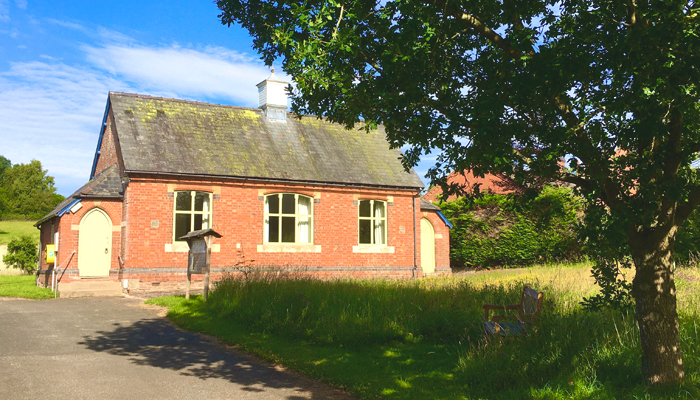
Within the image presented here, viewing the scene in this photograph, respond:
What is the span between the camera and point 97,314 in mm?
13344

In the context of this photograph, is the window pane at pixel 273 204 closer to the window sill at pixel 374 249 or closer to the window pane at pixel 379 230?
the window sill at pixel 374 249

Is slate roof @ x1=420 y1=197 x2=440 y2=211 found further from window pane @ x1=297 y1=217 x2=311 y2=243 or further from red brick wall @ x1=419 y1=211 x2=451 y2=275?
window pane @ x1=297 y1=217 x2=311 y2=243

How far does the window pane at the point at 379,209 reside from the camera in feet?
76.0

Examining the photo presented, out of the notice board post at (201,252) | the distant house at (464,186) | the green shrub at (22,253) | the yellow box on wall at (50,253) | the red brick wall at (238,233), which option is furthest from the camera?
the green shrub at (22,253)

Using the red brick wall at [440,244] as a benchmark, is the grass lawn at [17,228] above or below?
above

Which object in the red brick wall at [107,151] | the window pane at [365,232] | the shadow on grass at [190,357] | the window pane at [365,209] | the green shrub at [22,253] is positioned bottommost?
the shadow on grass at [190,357]

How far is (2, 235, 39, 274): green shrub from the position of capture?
31188 mm

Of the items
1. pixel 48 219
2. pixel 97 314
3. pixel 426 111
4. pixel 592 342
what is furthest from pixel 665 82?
pixel 48 219

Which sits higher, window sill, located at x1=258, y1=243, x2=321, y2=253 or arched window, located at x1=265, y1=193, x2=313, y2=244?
arched window, located at x1=265, y1=193, x2=313, y2=244

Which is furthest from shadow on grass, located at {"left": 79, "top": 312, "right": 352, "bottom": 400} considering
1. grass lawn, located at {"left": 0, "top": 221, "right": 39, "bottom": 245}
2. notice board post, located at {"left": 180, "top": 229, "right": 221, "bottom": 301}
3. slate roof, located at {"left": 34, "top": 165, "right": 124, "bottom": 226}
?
grass lawn, located at {"left": 0, "top": 221, "right": 39, "bottom": 245}

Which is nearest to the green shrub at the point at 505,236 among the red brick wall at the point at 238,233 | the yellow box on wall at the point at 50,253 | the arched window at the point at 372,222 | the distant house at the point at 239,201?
the distant house at the point at 239,201

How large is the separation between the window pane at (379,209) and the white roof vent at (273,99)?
5307 mm

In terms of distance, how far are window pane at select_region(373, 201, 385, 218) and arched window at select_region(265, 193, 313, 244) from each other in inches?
116

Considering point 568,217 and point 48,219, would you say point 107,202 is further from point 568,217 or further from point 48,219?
point 568,217
